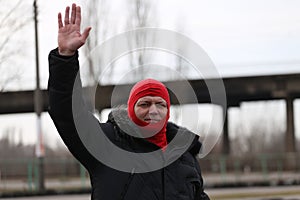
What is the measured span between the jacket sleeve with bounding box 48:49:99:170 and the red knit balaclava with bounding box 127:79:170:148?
0.74 feet

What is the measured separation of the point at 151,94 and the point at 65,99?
45cm

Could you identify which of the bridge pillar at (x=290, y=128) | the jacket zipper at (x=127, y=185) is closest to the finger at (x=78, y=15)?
the jacket zipper at (x=127, y=185)

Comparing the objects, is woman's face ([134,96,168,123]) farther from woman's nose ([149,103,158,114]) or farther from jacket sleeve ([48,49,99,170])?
jacket sleeve ([48,49,99,170])

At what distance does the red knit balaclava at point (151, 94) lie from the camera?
380cm

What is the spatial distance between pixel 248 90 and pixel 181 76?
41123 millimetres

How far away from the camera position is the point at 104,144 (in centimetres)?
378

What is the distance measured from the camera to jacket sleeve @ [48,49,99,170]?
3672 millimetres

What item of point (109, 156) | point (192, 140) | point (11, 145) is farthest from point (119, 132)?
point (11, 145)

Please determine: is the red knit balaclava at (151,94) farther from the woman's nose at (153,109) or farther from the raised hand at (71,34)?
the raised hand at (71,34)

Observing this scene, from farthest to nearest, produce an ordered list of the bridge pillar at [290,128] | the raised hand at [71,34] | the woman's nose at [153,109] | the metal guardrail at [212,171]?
1. the bridge pillar at [290,128]
2. the metal guardrail at [212,171]
3. the woman's nose at [153,109]
4. the raised hand at [71,34]

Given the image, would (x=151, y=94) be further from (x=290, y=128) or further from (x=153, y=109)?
(x=290, y=128)

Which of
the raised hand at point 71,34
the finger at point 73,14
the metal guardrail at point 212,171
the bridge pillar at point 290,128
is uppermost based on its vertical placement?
the finger at point 73,14

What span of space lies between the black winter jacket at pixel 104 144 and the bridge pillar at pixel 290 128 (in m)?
44.7

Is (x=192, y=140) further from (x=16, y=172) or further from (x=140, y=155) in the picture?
(x=16, y=172)
